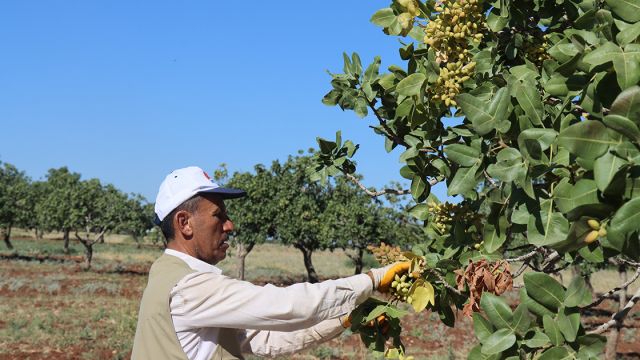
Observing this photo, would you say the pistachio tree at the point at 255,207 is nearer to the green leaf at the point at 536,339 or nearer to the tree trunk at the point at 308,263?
the tree trunk at the point at 308,263

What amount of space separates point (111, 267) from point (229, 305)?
35222 mm

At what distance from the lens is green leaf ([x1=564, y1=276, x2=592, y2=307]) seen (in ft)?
4.70

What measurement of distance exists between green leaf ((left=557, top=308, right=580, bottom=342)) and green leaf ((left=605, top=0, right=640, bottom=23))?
70 centimetres

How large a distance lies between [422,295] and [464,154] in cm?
67

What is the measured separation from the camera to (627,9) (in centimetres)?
138

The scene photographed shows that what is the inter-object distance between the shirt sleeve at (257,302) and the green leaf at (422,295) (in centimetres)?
26

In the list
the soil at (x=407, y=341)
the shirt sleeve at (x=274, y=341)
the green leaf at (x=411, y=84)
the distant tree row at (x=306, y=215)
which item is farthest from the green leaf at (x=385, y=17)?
the distant tree row at (x=306, y=215)

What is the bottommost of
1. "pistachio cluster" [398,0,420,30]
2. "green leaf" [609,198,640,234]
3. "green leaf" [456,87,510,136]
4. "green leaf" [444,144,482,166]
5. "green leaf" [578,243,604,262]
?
"green leaf" [578,243,604,262]

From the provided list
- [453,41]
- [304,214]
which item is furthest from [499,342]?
[304,214]

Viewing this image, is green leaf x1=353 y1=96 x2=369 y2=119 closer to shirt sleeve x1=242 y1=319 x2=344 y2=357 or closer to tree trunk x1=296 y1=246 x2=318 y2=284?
shirt sleeve x1=242 y1=319 x2=344 y2=357

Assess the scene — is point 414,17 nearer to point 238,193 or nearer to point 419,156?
point 419,156

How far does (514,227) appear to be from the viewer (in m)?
1.82

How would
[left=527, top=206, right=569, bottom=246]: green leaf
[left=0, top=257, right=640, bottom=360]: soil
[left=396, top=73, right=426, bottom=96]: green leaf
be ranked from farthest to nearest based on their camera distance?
[left=0, top=257, right=640, bottom=360]: soil, [left=396, top=73, right=426, bottom=96]: green leaf, [left=527, top=206, right=569, bottom=246]: green leaf

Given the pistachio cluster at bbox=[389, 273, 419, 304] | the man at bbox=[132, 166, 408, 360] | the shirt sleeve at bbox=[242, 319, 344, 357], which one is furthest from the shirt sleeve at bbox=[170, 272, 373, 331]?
the shirt sleeve at bbox=[242, 319, 344, 357]
